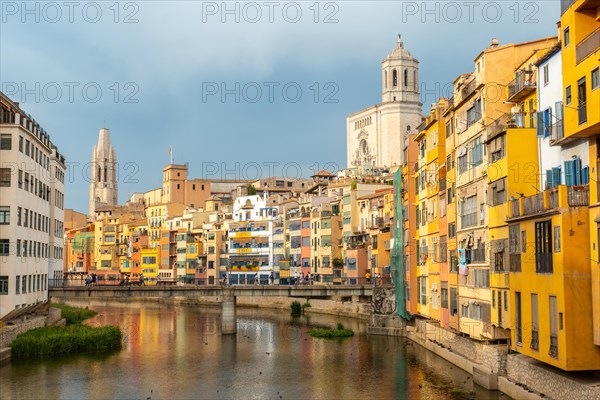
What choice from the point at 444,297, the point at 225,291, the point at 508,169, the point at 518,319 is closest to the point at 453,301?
the point at 444,297

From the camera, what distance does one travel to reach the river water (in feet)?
136

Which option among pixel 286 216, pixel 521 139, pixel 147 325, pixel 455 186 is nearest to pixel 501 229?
pixel 521 139

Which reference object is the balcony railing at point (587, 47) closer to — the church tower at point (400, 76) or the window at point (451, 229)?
the window at point (451, 229)

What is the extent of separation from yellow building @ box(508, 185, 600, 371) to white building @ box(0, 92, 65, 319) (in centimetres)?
3461

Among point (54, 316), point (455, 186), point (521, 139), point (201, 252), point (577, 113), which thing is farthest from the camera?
point (201, 252)

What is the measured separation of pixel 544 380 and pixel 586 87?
1188 cm

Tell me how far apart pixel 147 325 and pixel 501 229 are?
50635mm

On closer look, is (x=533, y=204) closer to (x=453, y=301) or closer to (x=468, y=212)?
(x=468, y=212)

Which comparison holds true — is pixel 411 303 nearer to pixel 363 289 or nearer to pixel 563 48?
pixel 363 289

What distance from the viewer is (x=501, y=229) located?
38.2 meters

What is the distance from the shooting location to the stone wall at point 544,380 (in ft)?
94.9

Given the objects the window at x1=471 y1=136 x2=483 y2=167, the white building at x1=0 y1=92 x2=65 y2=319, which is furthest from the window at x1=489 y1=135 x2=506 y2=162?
the white building at x1=0 y1=92 x2=65 y2=319

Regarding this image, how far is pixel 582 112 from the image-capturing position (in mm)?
29719

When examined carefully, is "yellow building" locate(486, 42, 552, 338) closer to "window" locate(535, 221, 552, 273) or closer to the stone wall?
the stone wall
